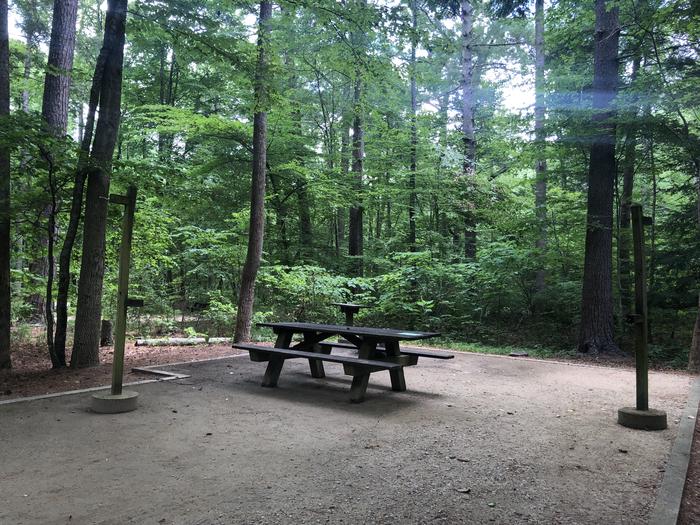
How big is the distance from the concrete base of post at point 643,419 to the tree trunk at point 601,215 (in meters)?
5.18

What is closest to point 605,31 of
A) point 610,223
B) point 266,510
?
point 610,223

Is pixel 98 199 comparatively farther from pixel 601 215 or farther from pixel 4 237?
pixel 601 215

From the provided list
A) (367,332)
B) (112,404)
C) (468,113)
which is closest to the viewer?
(112,404)

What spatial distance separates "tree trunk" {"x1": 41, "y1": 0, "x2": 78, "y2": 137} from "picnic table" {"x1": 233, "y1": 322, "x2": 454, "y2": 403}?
6.49 m

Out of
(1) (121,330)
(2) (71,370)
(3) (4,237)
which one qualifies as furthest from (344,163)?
(1) (121,330)

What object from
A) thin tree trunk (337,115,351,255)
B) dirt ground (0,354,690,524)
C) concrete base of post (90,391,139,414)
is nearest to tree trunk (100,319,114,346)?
dirt ground (0,354,690,524)

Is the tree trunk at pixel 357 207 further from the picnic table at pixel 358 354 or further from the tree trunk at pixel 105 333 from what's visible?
the picnic table at pixel 358 354

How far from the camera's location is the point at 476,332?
11719mm

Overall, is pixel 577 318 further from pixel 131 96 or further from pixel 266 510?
pixel 131 96

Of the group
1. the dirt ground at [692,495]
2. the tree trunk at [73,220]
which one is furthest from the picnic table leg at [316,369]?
the dirt ground at [692,495]

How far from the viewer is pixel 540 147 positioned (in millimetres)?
9562

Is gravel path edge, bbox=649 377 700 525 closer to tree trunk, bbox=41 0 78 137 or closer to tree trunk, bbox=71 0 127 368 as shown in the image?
tree trunk, bbox=71 0 127 368

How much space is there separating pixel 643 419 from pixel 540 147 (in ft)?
21.7

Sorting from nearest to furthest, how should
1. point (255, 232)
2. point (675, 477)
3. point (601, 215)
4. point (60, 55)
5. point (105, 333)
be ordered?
1. point (675, 477)
2. point (601, 215)
3. point (105, 333)
4. point (255, 232)
5. point (60, 55)
